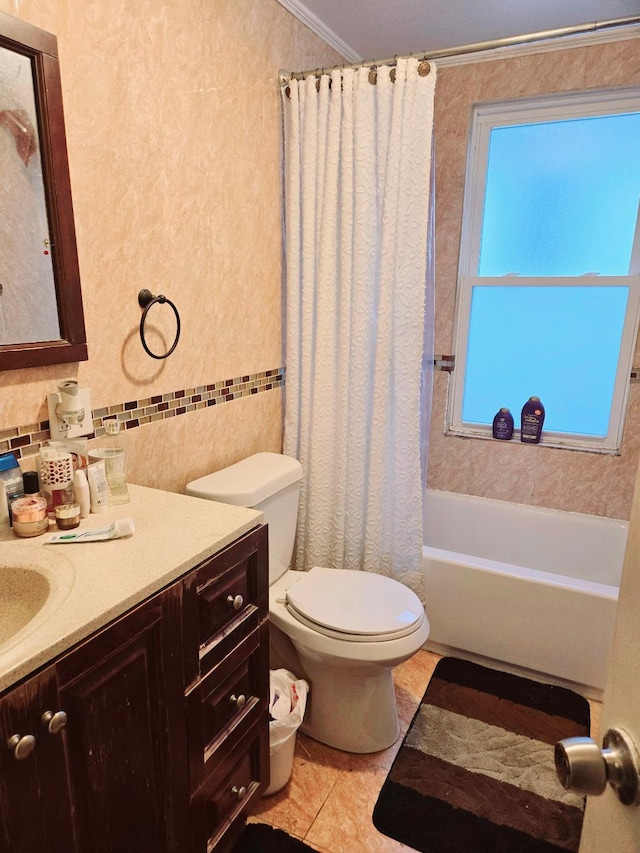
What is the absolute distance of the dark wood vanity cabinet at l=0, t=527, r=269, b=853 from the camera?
0.81 meters

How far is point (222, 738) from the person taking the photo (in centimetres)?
127

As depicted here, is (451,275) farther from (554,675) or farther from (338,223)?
(554,675)

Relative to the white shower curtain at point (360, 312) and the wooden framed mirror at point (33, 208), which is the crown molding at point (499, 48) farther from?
the wooden framed mirror at point (33, 208)

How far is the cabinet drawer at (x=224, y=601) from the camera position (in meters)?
1.13

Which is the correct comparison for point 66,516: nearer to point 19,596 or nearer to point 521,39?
point 19,596

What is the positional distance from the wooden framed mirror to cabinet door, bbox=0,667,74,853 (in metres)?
0.70

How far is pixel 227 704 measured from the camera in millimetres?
1281

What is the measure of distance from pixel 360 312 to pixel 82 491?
1.12 metres

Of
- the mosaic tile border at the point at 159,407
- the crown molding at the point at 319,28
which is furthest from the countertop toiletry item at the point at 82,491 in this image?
the crown molding at the point at 319,28

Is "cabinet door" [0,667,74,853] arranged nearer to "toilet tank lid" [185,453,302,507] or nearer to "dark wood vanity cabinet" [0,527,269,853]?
"dark wood vanity cabinet" [0,527,269,853]

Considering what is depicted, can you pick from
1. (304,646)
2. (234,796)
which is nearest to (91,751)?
(234,796)

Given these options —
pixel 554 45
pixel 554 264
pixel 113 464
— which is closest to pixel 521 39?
pixel 554 45

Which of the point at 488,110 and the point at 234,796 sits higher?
the point at 488,110

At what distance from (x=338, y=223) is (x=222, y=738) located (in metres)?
1.63
